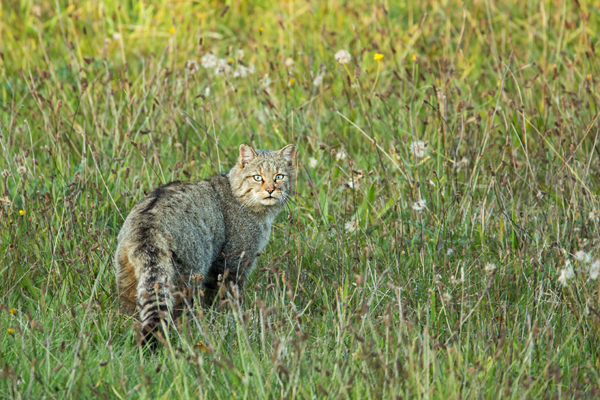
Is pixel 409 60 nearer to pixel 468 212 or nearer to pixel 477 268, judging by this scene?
pixel 468 212

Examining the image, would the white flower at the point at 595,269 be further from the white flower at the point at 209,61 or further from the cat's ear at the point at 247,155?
the white flower at the point at 209,61

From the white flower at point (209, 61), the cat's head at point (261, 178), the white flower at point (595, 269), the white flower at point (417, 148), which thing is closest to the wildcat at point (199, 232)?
the cat's head at point (261, 178)

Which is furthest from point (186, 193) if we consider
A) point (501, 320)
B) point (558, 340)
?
point (558, 340)

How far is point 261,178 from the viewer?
4.67 metres

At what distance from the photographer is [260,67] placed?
7.07m

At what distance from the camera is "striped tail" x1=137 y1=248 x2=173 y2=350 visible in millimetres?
3125

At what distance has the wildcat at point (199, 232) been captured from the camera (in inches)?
131

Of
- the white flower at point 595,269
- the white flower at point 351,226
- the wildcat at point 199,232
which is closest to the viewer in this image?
the white flower at point 595,269

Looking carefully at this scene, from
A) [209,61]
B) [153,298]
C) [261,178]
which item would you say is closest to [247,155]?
[261,178]

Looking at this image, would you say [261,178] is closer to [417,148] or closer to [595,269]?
[417,148]

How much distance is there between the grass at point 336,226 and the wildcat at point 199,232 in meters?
0.19

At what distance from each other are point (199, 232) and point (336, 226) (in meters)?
0.87

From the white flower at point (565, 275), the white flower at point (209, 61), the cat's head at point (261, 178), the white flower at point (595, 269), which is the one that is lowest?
the cat's head at point (261, 178)

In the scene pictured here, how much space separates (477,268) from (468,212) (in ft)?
2.10
